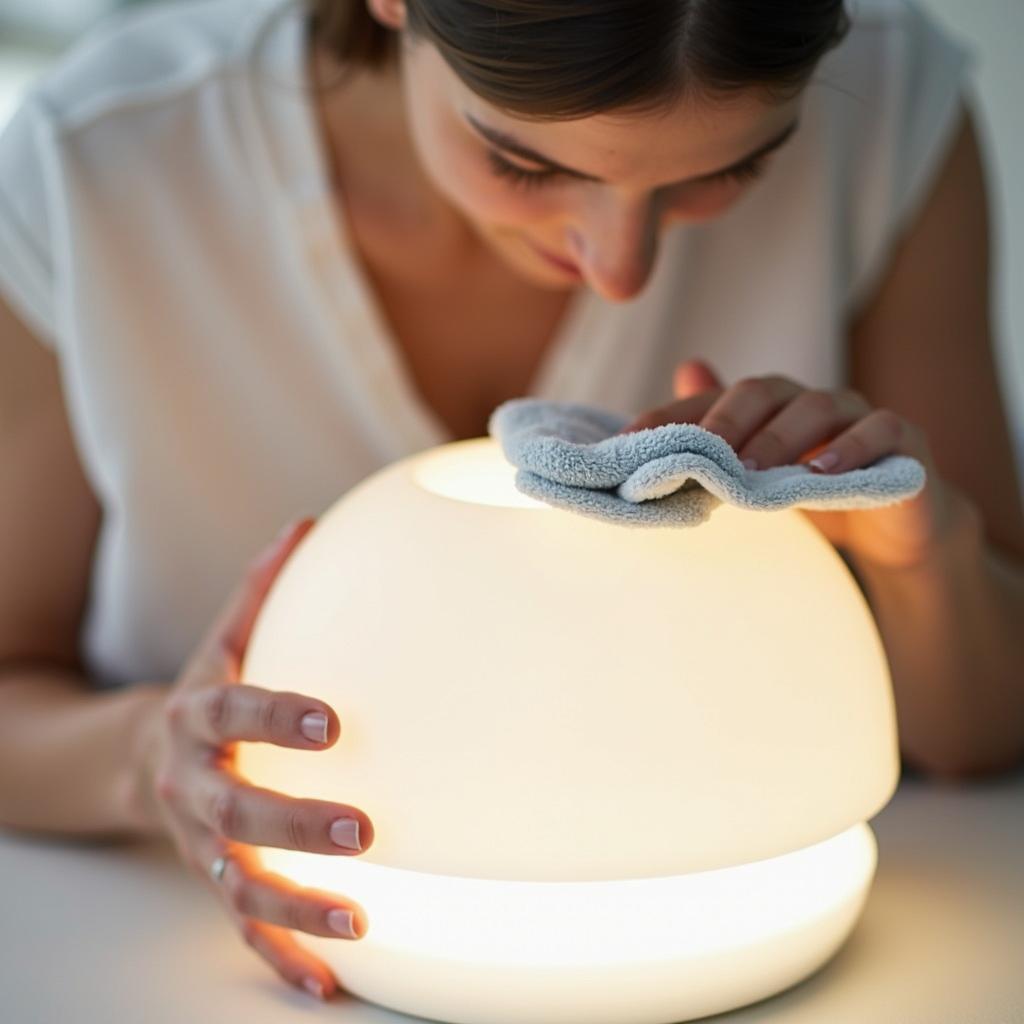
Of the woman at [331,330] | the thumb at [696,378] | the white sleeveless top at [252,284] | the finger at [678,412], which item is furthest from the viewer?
the white sleeveless top at [252,284]

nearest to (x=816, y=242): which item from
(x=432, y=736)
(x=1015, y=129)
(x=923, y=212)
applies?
(x=923, y=212)

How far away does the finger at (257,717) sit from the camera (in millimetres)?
626

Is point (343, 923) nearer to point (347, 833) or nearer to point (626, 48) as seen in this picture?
point (347, 833)

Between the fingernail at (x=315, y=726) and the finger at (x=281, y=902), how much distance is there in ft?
0.27

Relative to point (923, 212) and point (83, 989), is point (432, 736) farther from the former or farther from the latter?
point (923, 212)

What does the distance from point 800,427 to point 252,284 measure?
1.68 ft

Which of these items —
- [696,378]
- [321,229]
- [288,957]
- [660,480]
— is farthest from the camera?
[321,229]

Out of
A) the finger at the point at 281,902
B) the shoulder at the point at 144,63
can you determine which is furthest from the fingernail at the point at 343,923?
the shoulder at the point at 144,63

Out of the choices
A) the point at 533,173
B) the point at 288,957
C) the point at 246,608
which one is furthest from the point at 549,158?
the point at 288,957

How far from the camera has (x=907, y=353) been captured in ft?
3.59

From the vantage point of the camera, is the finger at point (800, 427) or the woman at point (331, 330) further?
the woman at point (331, 330)

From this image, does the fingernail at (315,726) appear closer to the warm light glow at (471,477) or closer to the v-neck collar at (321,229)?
the warm light glow at (471,477)

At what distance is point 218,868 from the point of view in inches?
28.4

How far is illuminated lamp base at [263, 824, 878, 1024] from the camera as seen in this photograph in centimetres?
62
